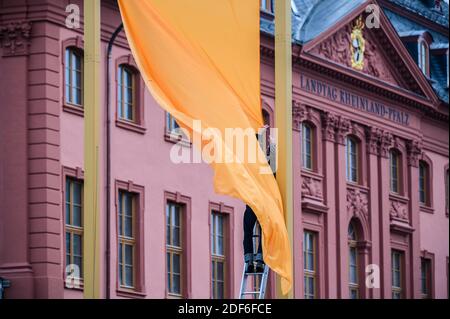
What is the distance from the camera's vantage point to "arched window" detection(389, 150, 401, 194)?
62500mm

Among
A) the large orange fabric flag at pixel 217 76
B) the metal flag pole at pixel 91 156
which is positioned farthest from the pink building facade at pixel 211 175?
the metal flag pole at pixel 91 156

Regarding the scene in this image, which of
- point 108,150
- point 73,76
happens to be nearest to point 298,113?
point 108,150

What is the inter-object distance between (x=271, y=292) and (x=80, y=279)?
908 cm

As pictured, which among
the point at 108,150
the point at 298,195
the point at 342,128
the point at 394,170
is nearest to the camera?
the point at 108,150

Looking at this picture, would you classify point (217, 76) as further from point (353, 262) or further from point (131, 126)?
point (353, 262)

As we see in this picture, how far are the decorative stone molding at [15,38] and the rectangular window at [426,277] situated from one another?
74.7ft

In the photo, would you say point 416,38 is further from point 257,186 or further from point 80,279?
point 257,186

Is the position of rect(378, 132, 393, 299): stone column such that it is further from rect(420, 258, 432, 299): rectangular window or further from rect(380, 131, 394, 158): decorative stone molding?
rect(420, 258, 432, 299): rectangular window

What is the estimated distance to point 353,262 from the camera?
59.7 meters

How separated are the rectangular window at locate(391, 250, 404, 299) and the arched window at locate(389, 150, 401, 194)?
1.99 m

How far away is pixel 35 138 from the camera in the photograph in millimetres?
44969

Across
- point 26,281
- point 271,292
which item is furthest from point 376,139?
point 26,281

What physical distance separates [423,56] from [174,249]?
1761cm
